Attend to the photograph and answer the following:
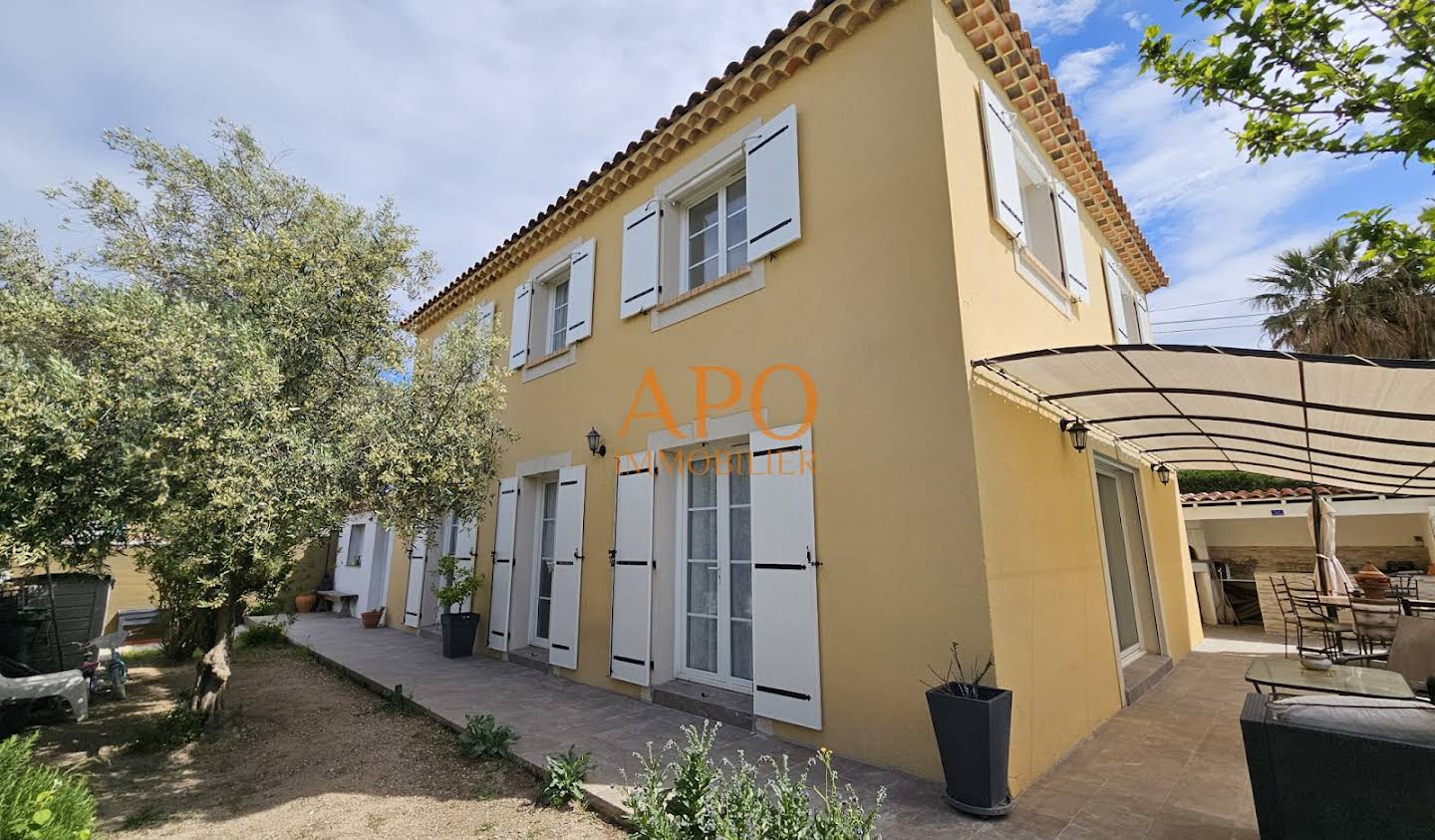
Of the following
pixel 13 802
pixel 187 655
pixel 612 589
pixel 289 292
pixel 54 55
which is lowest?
pixel 187 655

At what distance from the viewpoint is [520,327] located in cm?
841

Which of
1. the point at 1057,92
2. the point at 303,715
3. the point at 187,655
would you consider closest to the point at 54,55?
the point at 303,715

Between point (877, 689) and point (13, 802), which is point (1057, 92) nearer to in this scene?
point (877, 689)

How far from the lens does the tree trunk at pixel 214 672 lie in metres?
4.95

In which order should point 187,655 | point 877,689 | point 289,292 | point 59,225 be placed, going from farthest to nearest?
point 187,655, point 59,225, point 289,292, point 877,689

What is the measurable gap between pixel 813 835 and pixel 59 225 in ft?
26.3

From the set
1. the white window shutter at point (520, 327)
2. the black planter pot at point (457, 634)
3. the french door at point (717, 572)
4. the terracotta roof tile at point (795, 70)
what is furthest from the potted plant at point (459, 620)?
the terracotta roof tile at point (795, 70)

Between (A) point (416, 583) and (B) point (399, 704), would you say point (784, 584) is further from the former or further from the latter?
(A) point (416, 583)

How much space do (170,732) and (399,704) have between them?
1.65 m

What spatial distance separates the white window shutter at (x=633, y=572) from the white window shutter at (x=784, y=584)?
4.39ft

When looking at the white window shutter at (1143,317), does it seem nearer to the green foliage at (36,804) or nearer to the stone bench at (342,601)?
Answer: the green foliage at (36,804)

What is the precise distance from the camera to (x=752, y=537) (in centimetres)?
475

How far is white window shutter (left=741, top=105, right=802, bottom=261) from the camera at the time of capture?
5020mm

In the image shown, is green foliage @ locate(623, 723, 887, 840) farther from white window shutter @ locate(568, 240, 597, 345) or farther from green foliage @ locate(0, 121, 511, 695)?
white window shutter @ locate(568, 240, 597, 345)
